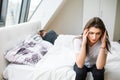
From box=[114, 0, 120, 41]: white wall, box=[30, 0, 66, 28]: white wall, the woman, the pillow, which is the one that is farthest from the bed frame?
box=[114, 0, 120, 41]: white wall

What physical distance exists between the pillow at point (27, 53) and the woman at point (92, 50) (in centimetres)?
55

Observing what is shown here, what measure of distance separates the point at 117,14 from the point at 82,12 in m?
0.92

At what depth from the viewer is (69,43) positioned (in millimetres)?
2768

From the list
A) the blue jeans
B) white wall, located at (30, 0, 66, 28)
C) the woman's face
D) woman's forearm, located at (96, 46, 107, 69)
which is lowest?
the blue jeans

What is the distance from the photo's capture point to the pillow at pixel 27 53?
200cm

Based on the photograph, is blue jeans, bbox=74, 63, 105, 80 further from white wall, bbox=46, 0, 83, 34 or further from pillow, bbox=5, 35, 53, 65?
white wall, bbox=46, 0, 83, 34

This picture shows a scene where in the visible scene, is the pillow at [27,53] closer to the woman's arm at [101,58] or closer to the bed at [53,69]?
the bed at [53,69]

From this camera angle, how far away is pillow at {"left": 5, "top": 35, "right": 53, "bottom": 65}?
6.55 ft

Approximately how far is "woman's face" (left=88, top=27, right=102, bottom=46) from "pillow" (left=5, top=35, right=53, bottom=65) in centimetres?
70

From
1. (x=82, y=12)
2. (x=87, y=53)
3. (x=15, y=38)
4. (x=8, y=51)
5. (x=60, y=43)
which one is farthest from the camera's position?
(x=82, y=12)

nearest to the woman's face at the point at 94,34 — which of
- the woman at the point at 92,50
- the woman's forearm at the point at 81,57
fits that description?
the woman at the point at 92,50

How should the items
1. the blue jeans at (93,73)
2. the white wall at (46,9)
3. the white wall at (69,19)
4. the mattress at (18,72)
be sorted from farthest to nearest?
the white wall at (69,19), the white wall at (46,9), the mattress at (18,72), the blue jeans at (93,73)

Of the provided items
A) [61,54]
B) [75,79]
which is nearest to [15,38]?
[61,54]

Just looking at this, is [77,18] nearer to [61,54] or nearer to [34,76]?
[61,54]
